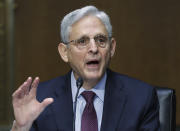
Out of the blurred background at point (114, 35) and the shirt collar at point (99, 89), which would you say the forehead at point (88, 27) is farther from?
the blurred background at point (114, 35)

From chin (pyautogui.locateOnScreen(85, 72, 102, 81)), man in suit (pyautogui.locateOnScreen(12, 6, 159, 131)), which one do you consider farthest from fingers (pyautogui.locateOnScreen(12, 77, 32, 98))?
chin (pyautogui.locateOnScreen(85, 72, 102, 81))

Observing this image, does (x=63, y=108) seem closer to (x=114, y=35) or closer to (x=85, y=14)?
(x=85, y=14)

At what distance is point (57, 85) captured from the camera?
2305 millimetres

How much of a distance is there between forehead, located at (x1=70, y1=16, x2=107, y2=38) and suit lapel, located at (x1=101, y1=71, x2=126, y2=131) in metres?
0.29

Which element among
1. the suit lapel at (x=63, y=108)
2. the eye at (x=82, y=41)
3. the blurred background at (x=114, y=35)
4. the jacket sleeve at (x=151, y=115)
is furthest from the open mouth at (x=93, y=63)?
the blurred background at (x=114, y=35)

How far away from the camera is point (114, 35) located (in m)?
4.64

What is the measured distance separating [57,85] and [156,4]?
2.60 metres

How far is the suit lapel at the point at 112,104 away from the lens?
2.12 m

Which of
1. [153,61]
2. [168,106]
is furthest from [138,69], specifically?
[168,106]

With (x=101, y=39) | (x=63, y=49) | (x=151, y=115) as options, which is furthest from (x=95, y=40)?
(x=151, y=115)

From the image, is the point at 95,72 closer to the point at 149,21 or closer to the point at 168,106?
the point at 168,106

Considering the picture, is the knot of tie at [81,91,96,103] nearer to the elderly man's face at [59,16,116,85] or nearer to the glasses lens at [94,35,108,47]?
the elderly man's face at [59,16,116,85]

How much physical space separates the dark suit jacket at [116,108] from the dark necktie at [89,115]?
0.15 ft

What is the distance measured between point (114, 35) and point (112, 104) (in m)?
2.53
